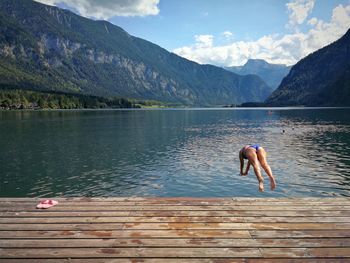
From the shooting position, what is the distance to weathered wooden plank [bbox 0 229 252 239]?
10.7 meters

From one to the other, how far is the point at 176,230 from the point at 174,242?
990mm

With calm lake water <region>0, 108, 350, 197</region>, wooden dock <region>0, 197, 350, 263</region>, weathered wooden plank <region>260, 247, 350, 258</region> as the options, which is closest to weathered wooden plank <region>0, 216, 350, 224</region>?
wooden dock <region>0, 197, 350, 263</region>

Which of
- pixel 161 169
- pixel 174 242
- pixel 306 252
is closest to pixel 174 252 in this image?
pixel 174 242

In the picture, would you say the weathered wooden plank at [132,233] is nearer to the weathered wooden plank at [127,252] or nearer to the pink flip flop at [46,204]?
the weathered wooden plank at [127,252]

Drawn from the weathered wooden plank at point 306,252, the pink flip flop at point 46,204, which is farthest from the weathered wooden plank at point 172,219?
the weathered wooden plank at point 306,252

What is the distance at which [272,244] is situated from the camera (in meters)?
10.1

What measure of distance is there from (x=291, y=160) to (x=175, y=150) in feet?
67.8

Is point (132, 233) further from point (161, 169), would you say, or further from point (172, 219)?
point (161, 169)

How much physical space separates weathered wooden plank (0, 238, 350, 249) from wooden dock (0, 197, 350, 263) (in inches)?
1.2

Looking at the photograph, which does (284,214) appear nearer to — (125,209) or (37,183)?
(125,209)

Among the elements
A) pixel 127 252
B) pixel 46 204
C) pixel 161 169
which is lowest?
pixel 161 169

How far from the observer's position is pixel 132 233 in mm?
A: 10984

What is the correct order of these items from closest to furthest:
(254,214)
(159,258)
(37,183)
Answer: (159,258) < (254,214) < (37,183)

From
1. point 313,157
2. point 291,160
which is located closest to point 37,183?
point 291,160
